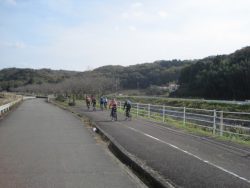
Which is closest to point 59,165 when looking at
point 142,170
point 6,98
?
point 142,170

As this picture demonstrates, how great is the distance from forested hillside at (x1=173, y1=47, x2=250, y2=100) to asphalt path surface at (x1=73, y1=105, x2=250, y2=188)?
2543 inches

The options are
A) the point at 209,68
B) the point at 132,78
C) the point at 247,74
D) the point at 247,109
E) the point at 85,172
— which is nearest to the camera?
the point at 85,172

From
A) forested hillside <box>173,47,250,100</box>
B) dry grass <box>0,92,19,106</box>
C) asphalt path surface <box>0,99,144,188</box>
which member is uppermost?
forested hillside <box>173,47,250,100</box>

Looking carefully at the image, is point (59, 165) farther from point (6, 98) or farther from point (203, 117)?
point (6, 98)

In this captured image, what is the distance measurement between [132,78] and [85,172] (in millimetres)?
159211

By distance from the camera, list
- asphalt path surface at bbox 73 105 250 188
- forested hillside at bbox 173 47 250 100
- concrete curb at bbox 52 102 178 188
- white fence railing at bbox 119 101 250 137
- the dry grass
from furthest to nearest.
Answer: forested hillside at bbox 173 47 250 100 → the dry grass → white fence railing at bbox 119 101 250 137 → asphalt path surface at bbox 73 105 250 188 → concrete curb at bbox 52 102 178 188

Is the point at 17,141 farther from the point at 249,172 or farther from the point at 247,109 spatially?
the point at 247,109

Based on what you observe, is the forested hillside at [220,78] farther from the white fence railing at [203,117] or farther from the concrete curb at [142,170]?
the concrete curb at [142,170]

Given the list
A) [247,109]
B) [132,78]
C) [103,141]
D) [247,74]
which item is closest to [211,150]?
[103,141]

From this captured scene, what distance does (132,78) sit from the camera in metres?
169

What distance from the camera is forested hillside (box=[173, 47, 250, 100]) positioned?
8012 centimetres

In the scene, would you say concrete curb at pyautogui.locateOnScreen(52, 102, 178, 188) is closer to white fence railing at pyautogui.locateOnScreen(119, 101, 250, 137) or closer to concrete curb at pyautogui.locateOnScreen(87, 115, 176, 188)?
concrete curb at pyautogui.locateOnScreen(87, 115, 176, 188)

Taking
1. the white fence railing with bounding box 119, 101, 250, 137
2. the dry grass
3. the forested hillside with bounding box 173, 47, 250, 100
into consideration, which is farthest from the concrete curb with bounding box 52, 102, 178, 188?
the forested hillside with bounding box 173, 47, 250, 100

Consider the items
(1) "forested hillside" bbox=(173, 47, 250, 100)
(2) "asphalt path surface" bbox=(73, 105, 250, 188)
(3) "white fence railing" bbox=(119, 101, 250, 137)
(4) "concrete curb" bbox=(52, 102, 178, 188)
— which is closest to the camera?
(4) "concrete curb" bbox=(52, 102, 178, 188)
